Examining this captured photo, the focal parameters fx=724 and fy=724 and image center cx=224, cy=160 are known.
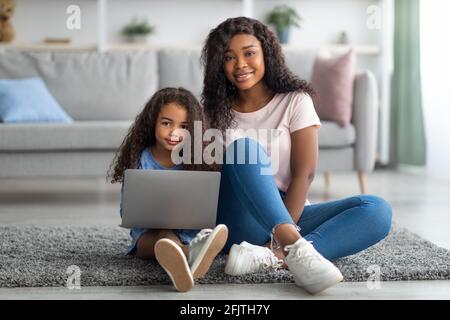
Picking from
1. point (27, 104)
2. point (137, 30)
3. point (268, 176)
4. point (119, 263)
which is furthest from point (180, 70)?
point (268, 176)

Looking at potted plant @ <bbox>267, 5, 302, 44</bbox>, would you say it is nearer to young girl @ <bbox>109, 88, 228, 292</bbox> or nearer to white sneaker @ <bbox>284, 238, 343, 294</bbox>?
young girl @ <bbox>109, 88, 228, 292</bbox>

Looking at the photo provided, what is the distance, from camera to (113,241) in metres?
2.41

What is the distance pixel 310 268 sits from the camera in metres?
1.65

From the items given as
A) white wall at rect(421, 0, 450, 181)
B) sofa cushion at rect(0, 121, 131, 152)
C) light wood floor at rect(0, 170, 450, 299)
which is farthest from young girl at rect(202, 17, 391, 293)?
white wall at rect(421, 0, 450, 181)

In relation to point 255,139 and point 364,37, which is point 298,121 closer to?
point 255,139

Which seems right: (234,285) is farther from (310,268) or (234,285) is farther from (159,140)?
(159,140)

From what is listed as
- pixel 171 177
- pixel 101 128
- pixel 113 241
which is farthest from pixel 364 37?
pixel 171 177

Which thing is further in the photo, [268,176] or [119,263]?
[119,263]

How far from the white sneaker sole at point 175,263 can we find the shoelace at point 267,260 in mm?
207

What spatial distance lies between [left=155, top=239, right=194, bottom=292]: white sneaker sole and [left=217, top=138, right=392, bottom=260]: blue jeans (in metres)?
0.24

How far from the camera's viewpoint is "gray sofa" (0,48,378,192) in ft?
11.4

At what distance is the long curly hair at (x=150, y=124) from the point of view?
2.00 meters

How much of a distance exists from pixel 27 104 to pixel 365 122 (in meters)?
1.75

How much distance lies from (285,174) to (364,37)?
3.95m
